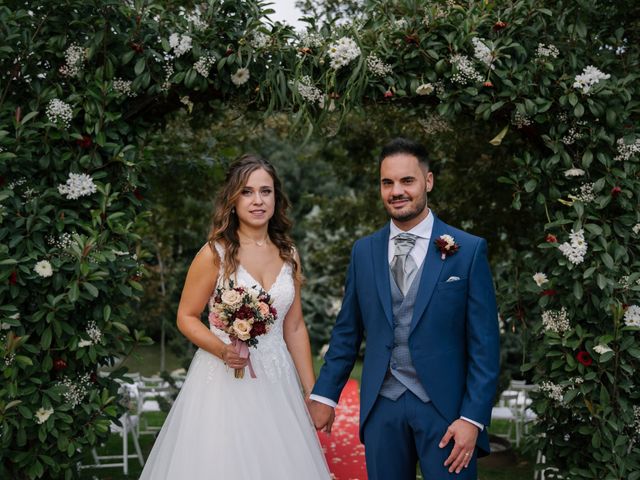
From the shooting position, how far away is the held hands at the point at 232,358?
3133mm

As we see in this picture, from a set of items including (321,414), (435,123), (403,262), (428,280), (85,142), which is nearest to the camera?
(428,280)

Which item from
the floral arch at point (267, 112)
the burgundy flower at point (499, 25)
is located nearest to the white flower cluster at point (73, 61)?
the floral arch at point (267, 112)

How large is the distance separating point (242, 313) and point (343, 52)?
1.64 m

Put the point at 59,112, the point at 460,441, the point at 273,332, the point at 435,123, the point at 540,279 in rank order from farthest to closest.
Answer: the point at 435,123, the point at 540,279, the point at 59,112, the point at 273,332, the point at 460,441

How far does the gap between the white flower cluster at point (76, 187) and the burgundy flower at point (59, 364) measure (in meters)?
0.91

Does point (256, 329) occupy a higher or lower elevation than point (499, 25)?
lower

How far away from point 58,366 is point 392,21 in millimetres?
2690

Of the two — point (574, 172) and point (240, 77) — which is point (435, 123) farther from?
point (240, 77)

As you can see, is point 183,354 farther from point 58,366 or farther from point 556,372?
point 556,372

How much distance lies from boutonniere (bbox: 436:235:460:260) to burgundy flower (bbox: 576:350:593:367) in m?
1.35

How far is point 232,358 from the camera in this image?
313 cm

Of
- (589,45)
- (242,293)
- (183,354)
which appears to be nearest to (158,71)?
(242,293)

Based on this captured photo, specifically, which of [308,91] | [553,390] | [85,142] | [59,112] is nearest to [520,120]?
[308,91]

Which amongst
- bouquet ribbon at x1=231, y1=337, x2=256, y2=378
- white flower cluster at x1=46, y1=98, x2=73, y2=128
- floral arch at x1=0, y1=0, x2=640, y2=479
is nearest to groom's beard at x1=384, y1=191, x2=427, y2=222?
bouquet ribbon at x1=231, y1=337, x2=256, y2=378
